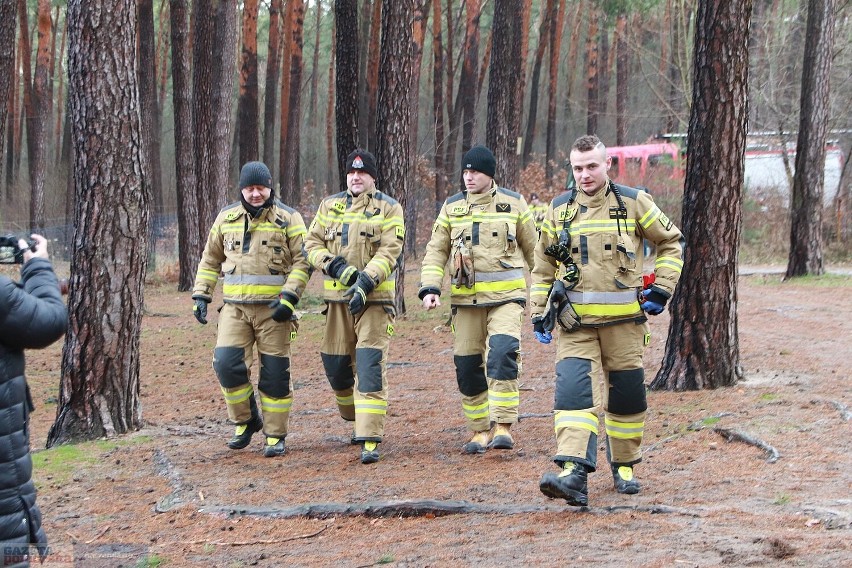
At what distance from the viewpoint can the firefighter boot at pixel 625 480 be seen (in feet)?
20.1

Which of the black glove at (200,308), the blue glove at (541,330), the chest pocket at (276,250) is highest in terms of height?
the chest pocket at (276,250)

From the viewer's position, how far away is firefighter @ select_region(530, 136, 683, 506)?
5988 mm

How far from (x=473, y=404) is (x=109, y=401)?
10.9 ft

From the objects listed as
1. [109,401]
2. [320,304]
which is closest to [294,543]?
[109,401]

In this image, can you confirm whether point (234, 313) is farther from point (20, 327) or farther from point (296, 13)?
point (296, 13)

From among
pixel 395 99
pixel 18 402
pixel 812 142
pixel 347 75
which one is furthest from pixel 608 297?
pixel 812 142

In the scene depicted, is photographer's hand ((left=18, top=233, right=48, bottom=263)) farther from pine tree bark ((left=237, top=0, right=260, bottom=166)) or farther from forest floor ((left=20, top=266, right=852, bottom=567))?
pine tree bark ((left=237, top=0, right=260, bottom=166))

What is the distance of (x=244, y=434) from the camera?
27.3 ft

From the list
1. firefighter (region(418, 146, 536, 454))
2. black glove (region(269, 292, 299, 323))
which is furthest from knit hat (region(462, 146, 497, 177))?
black glove (region(269, 292, 299, 323))

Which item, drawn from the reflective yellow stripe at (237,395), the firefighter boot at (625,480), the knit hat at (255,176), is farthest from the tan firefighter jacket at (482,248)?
the firefighter boot at (625,480)

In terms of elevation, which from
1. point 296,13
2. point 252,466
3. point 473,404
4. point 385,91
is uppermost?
point 296,13

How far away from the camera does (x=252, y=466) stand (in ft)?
25.4

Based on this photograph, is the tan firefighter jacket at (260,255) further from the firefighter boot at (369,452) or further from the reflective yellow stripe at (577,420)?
the reflective yellow stripe at (577,420)

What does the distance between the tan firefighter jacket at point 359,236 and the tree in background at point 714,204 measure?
10.1ft
